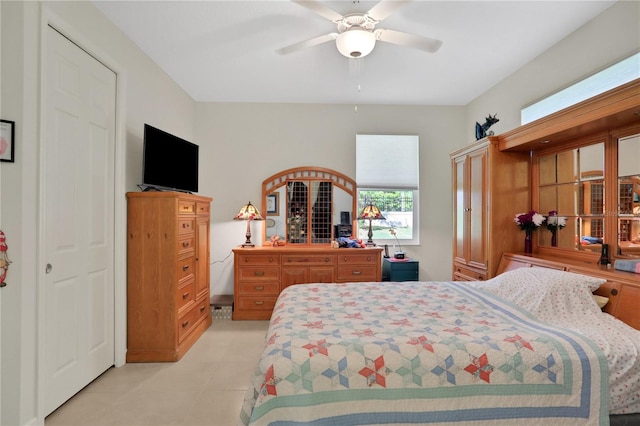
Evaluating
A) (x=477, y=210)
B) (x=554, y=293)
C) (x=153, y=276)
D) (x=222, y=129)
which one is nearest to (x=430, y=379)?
(x=554, y=293)

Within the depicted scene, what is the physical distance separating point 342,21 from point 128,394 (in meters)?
3.04

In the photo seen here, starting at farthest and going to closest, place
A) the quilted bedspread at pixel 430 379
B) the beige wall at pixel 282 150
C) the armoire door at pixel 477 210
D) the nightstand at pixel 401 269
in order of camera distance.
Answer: the beige wall at pixel 282 150 → the nightstand at pixel 401 269 → the armoire door at pixel 477 210 → the quilted bedspread at pixel 430 379

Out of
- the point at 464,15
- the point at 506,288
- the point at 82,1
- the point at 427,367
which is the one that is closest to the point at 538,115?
the point at 464,15

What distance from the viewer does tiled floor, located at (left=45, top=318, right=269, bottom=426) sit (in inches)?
77.9

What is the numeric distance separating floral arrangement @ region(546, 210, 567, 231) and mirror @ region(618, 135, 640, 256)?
0.47 metres

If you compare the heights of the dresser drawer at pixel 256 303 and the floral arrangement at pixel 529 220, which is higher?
the floral arrangement at pixel 529 220

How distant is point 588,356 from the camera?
4.62 feet

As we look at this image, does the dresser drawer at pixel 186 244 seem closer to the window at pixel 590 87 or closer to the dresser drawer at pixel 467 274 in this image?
the dresser drawer at pixel 467 274

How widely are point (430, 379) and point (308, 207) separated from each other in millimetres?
3213

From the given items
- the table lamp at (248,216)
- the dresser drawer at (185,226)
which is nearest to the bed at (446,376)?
the dresser drawer at (185,226)

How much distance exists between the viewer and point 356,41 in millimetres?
2219

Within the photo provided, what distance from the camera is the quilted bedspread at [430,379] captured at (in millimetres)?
1295

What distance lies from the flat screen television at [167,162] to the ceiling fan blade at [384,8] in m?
2.07

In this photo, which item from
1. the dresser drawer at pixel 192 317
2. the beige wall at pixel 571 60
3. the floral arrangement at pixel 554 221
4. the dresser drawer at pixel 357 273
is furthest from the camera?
the dresser drawer at pixel 357 273
